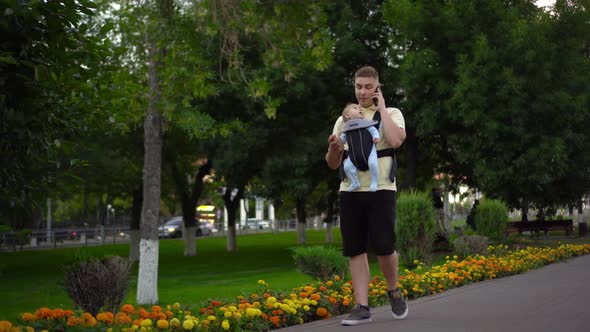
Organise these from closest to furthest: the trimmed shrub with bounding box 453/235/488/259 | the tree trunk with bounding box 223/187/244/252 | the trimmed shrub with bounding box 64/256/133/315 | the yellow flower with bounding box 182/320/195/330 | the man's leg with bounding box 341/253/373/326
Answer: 1. the yellow flower with bounding box 182/320/195/330
2. the man's leg with bounding box 341/253/373/326
3. the trimmed shrub with bounding box 64/256/133/315
4. the trimmed shrub with bounding box 453/235/488/259
5. the tree trunk with bounding box 223/187/244/252

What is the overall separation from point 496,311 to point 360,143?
2436 mm

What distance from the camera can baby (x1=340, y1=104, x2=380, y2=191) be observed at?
6.39 metres

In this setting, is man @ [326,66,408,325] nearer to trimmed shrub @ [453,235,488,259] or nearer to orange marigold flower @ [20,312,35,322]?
orange marigold flower @ [20,312,35,322]

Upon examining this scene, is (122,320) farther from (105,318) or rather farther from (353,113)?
(353,113)

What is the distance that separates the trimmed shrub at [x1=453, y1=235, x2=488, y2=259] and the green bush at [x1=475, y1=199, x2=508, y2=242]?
4.03m

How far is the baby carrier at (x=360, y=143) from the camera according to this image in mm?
6445

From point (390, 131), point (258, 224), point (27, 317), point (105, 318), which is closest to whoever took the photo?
point (27, 317)

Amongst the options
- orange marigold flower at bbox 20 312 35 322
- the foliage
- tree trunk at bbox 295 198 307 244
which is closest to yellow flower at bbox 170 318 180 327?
orange marigold flower at bbox 20 312 35 322

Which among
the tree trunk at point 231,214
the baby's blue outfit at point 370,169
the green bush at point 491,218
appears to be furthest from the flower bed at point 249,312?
the tree trunk at point 231,214

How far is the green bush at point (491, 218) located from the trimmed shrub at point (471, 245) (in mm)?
4031

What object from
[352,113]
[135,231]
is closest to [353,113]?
[352,113]

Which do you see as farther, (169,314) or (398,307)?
(398,307)

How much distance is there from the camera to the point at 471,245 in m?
17.2

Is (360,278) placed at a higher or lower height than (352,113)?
lower
